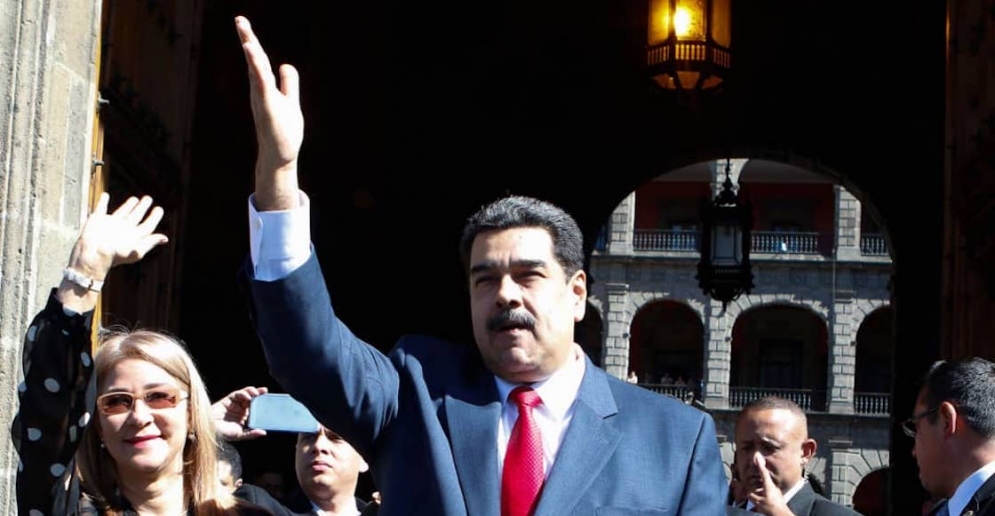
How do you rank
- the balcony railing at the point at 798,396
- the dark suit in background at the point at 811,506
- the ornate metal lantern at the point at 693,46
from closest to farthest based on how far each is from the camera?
1. the dark suit in background at the point at 811,506
2. the ornate metal lantern at the point at 693,46
3. the balcony railing at the point at 798,396

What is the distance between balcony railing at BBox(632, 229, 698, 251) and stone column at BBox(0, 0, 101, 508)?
43626 mm

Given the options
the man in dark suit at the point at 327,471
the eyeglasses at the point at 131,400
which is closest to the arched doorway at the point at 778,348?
the man in dark suit at the point at 327,471

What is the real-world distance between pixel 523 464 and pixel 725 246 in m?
11.4

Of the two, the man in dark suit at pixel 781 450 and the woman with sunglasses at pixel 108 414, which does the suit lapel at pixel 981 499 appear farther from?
the woman with sunglasses at pixel 108 414

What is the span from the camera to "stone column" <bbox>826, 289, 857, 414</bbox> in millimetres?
48469

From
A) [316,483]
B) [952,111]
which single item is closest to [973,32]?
[952,111]

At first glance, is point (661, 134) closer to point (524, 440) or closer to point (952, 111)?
point (952, 111)

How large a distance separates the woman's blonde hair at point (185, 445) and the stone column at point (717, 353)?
45.0 metres

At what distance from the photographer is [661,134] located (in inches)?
691

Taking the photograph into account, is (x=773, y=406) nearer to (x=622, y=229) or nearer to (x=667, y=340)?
(x=622, y=229)

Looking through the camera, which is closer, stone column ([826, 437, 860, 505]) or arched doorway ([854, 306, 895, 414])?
stone column ([826, 437, 860, 505])

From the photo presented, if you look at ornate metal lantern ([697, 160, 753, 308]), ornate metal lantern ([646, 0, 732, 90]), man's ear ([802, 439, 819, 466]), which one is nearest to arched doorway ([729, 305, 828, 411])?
ornate metal lantern ([697, 160, 753, 308])

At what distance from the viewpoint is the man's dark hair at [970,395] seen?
5.65m

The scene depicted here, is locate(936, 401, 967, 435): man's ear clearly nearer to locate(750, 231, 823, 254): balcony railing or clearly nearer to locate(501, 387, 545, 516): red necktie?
locate(501, 387, 545, 516): red necktie
